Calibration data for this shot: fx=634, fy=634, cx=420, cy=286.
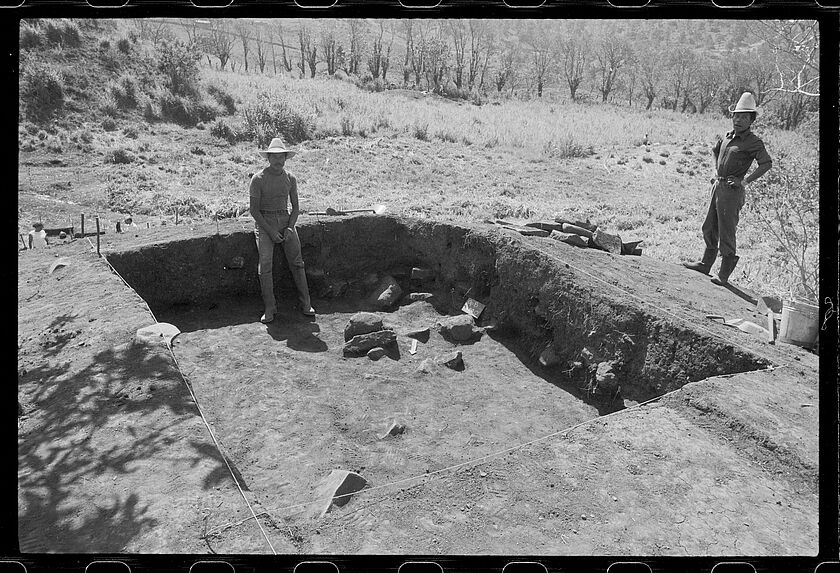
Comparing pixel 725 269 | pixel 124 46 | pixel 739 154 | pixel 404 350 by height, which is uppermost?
pixel 124 46

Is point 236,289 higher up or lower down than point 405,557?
lower down

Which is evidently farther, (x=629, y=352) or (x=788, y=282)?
(x=788, y=282)

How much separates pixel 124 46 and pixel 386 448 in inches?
941

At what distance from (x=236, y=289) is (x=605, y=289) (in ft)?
16.0

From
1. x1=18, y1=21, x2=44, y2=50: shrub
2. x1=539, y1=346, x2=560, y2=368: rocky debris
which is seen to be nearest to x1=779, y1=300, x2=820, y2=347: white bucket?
x1=539, y1=346, x2=560, y2=368: rocky debris

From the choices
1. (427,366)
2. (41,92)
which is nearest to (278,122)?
(41,92)

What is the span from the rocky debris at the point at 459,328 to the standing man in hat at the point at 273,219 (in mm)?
1734

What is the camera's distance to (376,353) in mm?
7121

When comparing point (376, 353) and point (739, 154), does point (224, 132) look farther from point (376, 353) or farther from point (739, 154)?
point (739, 154)

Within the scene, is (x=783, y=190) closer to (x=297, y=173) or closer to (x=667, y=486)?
(x=667, y=486)

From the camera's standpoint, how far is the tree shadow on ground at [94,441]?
336 centimetres

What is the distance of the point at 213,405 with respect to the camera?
5.99m

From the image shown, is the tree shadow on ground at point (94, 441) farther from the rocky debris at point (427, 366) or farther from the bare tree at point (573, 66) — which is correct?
the bare tree at point (573, 66)
